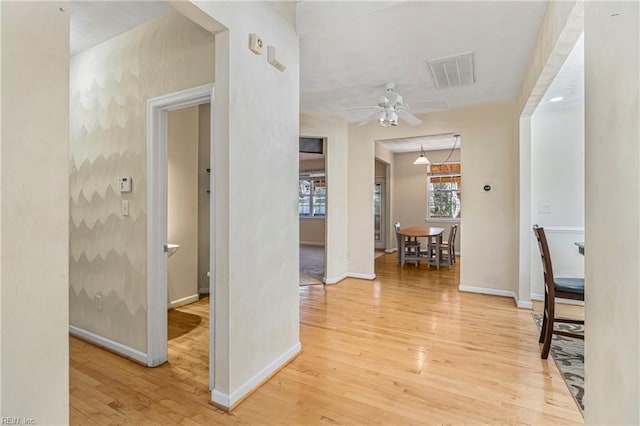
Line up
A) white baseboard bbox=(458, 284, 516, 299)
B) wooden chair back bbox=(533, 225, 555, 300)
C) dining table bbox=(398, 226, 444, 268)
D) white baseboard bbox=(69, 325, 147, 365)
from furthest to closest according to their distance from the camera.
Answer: dining table bbox=(398, 226, 444, 268)
white baseboard bbox=(458, 284, 516, 299)
wooden chair back bbox=(533, 225, 555, 300)
white baseboard bbox=(69, 325, 147, 365)

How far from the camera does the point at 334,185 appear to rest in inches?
196

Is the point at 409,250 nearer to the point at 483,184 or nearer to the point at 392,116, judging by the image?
the point at 483,184

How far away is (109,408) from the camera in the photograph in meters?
1.82

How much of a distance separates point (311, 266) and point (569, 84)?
471 centimetres

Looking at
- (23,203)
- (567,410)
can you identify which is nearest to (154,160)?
(23,203)

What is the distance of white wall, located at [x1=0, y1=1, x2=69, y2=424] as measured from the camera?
886mm

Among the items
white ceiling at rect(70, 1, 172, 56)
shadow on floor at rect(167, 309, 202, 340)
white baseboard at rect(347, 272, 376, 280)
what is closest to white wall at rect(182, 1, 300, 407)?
white ceiling at rect(70, 1, 172, 56)

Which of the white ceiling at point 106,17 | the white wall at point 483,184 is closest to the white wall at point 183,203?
the white ceiling at point 106,17

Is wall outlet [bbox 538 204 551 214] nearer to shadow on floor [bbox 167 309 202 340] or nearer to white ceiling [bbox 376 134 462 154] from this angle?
white ceiling [bbox 376 134 462 154]

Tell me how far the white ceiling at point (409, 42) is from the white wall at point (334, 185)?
1071mm

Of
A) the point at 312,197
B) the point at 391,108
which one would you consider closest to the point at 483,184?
the point at 391,108

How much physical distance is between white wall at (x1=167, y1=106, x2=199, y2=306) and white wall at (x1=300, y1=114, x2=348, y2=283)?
1.69 meters

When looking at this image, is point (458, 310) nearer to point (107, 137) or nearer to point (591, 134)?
point (591, 134)
